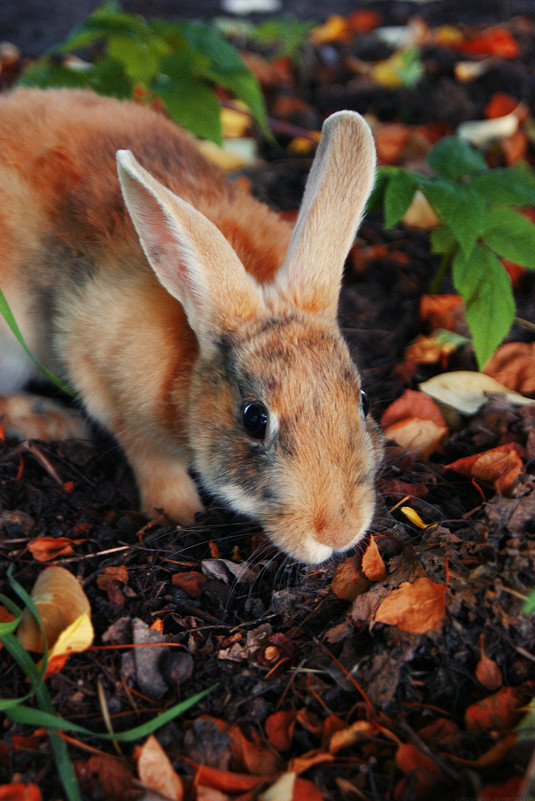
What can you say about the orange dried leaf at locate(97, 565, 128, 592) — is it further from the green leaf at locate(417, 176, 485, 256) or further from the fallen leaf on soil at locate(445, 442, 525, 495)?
the green leaf at locate(417, 176, 485, 256)

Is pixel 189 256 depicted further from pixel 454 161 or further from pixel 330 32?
pixel 330 32

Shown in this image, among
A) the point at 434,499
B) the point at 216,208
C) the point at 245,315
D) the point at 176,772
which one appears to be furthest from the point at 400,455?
the point at 176,772

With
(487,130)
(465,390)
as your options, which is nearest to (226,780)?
(465,390)

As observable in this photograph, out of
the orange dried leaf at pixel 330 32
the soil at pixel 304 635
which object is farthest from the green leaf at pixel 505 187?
the orange dried leaf at pixel 330 32

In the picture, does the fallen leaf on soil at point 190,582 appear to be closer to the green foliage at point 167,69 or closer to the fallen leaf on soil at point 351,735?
the fallen leaf on soil at point 351,735

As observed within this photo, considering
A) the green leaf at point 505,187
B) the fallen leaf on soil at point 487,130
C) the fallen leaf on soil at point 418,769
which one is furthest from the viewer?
the fallen leaf on soil at point 487,130

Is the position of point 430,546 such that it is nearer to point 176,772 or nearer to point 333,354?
point 333,354
